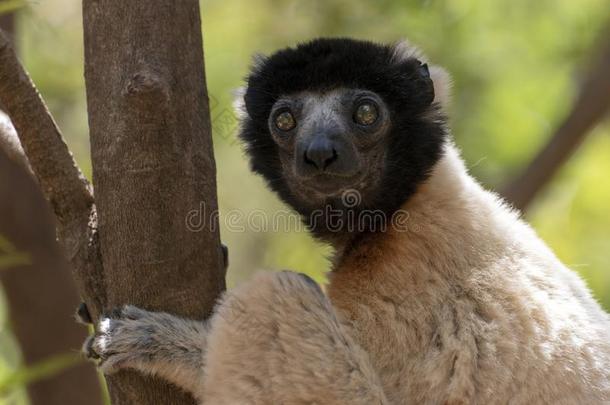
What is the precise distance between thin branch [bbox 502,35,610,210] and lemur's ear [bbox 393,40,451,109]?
97.4 inches

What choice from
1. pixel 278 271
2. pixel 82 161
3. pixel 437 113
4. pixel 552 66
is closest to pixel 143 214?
pixel 278 271

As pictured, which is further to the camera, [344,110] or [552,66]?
[552,66]

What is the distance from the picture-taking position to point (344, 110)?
456 cm

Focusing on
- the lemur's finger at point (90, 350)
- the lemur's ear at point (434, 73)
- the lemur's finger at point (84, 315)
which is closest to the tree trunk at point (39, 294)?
the lemur's finger at point (84, 315)

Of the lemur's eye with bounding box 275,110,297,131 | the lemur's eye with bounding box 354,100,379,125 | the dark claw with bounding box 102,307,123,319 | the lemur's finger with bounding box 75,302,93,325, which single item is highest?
the lemur's eye with bounding box 354,100,379,125

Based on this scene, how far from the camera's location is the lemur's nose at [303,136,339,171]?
4.37m

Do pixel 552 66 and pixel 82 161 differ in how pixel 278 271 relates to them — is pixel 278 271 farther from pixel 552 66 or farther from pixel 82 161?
pixel 552 66

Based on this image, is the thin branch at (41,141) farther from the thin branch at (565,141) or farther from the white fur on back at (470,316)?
the thin branch at (565,141)

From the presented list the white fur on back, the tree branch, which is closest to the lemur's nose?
the white fur on back

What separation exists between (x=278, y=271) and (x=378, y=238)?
0.58m

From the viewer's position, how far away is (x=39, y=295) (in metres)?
6.39

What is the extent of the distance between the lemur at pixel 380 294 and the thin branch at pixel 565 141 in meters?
2.64

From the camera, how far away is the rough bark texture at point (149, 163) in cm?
385

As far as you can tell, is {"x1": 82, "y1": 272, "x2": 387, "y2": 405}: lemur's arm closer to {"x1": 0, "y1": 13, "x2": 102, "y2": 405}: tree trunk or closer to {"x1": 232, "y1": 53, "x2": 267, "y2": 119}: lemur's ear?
{"x1": 232, "y1": 53, "x2": 267, "y2": 119}: lemur's ear
